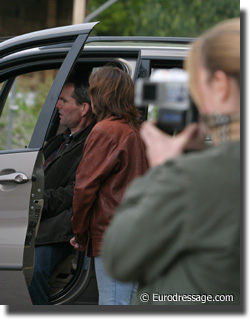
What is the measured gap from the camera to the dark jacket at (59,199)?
3.75 m

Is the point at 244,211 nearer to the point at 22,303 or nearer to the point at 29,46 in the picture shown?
the point at 22,303

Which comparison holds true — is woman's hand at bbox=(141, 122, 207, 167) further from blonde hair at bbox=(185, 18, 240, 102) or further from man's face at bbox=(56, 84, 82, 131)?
man's face at bbox=(56, 84, 82, 131)

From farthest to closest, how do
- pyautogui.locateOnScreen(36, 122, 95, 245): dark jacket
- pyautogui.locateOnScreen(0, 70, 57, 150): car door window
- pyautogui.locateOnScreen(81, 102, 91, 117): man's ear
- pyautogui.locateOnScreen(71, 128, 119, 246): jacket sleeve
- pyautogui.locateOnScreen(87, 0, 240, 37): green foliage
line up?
pyautogui.locateOnScreen(87, 0, 240, 37): green foliage < pyautogui.locateOnScreen(0, 70, 57, 150): car door window < pyautogui.locateOnScreen(81, 102, 91, 117): man's ear < pyautogui.locateOnScreen(36, 122, 95, 245): dark jacket < pyautogui.locateOnScreen(71, 128, 119, 246): jacket sleeve

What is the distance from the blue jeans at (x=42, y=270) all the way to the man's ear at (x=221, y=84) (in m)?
2.30

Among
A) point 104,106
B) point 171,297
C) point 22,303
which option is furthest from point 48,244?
point 171,297

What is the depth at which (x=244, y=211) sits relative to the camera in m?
1.65

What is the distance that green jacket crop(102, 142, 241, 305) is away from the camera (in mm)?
1508

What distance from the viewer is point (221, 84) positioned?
1668 mm

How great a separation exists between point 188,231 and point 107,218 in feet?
5.85

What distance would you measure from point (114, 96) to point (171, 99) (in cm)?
171

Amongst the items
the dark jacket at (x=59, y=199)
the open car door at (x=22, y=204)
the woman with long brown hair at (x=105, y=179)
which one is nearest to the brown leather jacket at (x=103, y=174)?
the woman with long brown hair at (x=105, y=179)

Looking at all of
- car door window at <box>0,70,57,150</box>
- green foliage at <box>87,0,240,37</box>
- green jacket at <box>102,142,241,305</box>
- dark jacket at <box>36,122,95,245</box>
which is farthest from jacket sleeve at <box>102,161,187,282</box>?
green foliage at <box>87,0,240,37</box>

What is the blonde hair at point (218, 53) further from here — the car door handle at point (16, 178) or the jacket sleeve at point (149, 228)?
the car door handle at point (16, 178)

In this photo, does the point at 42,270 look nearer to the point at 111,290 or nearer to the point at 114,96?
the point at 111,290
